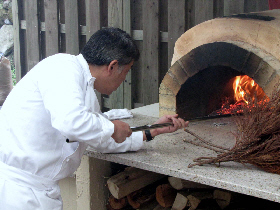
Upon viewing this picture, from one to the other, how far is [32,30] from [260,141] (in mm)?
5387

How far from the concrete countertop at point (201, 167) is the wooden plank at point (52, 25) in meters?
3.37

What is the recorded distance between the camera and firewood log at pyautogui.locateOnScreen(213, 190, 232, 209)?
9.14ft

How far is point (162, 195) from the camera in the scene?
298 cm

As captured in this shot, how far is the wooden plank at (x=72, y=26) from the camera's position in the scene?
5852 millimetres

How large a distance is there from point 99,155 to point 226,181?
39.7 inches

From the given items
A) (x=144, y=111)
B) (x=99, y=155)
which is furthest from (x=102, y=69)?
(x=144, y=111)

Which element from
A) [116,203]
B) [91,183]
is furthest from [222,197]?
[91,183]

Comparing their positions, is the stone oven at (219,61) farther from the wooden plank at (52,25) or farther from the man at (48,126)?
the wooden plank at (52,25)

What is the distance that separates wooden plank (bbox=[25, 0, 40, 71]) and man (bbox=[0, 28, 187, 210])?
4.63 meters

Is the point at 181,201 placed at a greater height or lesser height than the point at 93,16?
lesser

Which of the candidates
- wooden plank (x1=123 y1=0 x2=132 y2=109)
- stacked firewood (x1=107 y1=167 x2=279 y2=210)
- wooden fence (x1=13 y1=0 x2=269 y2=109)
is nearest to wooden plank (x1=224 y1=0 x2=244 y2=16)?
wooden fence (x1=13 y1=0 x2=269 y2=109)

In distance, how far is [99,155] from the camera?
2.68 meters

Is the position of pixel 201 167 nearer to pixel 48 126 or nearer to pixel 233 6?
pixel 48 126

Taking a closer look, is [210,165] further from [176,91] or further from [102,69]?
[176,91]
